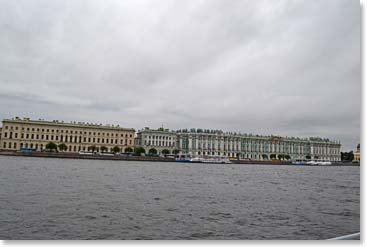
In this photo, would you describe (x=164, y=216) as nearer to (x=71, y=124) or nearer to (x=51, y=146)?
(x=51, y=146)

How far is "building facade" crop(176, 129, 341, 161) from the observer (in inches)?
1763

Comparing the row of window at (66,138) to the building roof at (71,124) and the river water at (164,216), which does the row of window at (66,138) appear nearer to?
the building roof at (71,124)

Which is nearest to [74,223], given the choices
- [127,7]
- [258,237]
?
[258,237]

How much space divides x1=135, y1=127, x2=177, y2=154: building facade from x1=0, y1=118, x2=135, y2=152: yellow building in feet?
6.87

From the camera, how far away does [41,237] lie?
313cm

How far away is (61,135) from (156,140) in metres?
11.5

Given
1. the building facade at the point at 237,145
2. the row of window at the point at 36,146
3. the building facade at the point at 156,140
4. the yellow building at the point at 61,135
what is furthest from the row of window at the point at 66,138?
the building facade at the point at 237,145

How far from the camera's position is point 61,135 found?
3778 centimetres

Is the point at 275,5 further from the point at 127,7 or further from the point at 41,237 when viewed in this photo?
the point at 41,237

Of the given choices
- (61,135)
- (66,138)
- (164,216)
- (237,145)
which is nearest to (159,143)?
(237,145)

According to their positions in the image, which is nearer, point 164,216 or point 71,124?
point 164,216

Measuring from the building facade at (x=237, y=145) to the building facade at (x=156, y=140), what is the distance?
4.68ft

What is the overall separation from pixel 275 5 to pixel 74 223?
2.87 metres

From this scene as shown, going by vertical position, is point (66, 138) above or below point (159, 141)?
below
